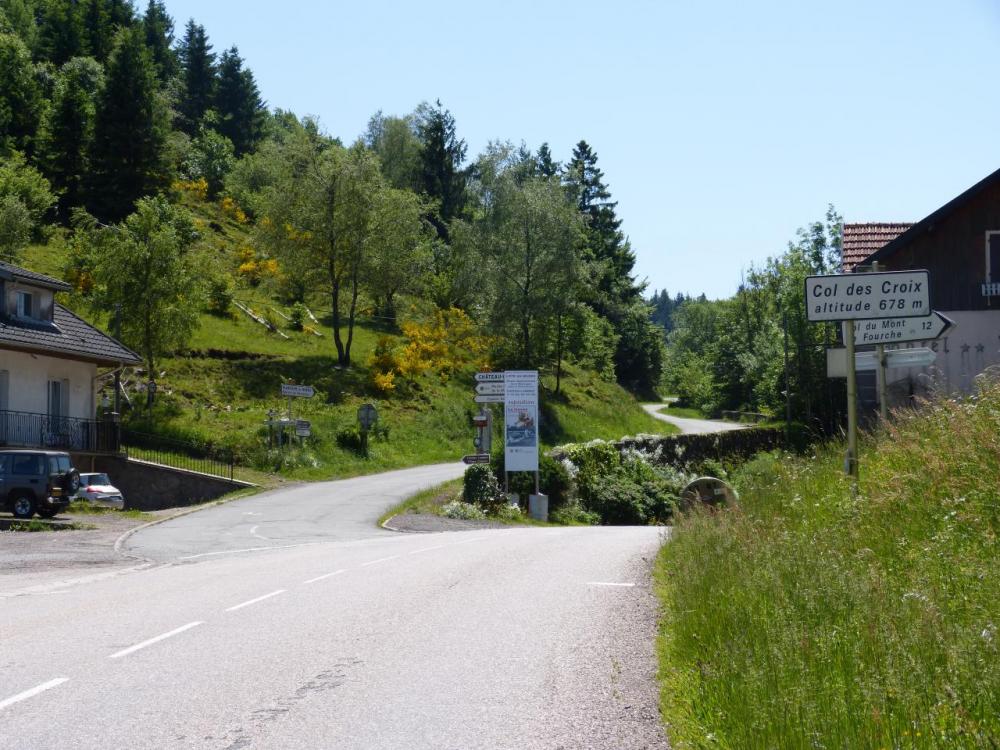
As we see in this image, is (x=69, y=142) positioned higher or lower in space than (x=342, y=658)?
higher

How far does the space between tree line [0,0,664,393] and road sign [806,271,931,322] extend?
138 feet

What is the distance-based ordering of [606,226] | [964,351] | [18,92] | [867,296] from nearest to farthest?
[867,296], [964,351], [18,92], [606,226]

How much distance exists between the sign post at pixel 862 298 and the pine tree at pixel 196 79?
117765 millimetres

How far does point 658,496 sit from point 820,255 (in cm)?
4976

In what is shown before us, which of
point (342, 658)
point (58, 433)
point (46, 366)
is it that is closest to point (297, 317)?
point (46, 366)

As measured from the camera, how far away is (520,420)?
3534cm

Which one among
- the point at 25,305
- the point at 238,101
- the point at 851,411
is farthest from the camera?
the point at 238,101

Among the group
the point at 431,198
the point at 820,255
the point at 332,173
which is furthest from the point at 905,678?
the point at 431,198

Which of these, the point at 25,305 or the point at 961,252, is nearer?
the point at 961,252

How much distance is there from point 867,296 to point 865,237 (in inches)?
1146

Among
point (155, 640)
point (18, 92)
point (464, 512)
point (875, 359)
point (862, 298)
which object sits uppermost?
point (18, 92)

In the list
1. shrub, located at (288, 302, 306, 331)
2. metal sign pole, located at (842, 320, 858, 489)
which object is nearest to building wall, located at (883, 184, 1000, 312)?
metal sign pole, located at (842, 320, 858, 489)

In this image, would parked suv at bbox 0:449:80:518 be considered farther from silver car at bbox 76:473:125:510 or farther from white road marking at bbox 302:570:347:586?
white road marking at bbox 302:570:347:586

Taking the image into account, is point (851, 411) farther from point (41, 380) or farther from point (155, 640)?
point (41, 380)
